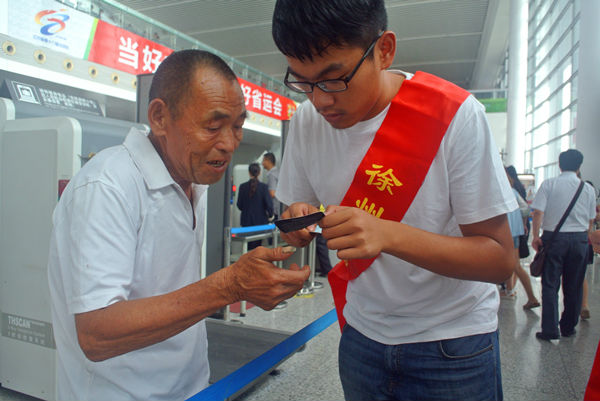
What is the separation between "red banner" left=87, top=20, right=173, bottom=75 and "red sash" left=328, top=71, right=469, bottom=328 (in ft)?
20.4

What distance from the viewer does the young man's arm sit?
911 millimetres

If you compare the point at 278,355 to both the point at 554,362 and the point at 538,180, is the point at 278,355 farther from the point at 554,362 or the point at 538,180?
the point at 538,180

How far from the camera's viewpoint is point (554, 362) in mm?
3633

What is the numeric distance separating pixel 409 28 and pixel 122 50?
34.6ft

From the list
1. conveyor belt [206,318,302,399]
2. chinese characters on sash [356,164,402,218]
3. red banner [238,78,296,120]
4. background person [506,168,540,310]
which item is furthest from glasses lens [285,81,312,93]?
red banner [238,78,296,120]

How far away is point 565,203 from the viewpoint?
4.21 m

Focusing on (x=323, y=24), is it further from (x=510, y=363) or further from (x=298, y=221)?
(x=510, y=363)

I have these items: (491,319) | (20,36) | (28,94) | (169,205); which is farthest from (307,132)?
(20,36)

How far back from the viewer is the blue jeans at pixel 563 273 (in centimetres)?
410

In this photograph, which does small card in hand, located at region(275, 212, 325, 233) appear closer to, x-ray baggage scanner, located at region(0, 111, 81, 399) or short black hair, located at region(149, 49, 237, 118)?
short black hair, located at region(149, 49, 237, 118)

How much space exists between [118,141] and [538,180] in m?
13.0

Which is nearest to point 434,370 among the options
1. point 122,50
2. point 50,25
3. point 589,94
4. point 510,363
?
point 510,363

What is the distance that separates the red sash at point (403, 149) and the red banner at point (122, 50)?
245 inches

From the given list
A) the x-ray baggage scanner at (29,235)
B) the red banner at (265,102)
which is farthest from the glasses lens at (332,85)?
the red banner at (265,102)
